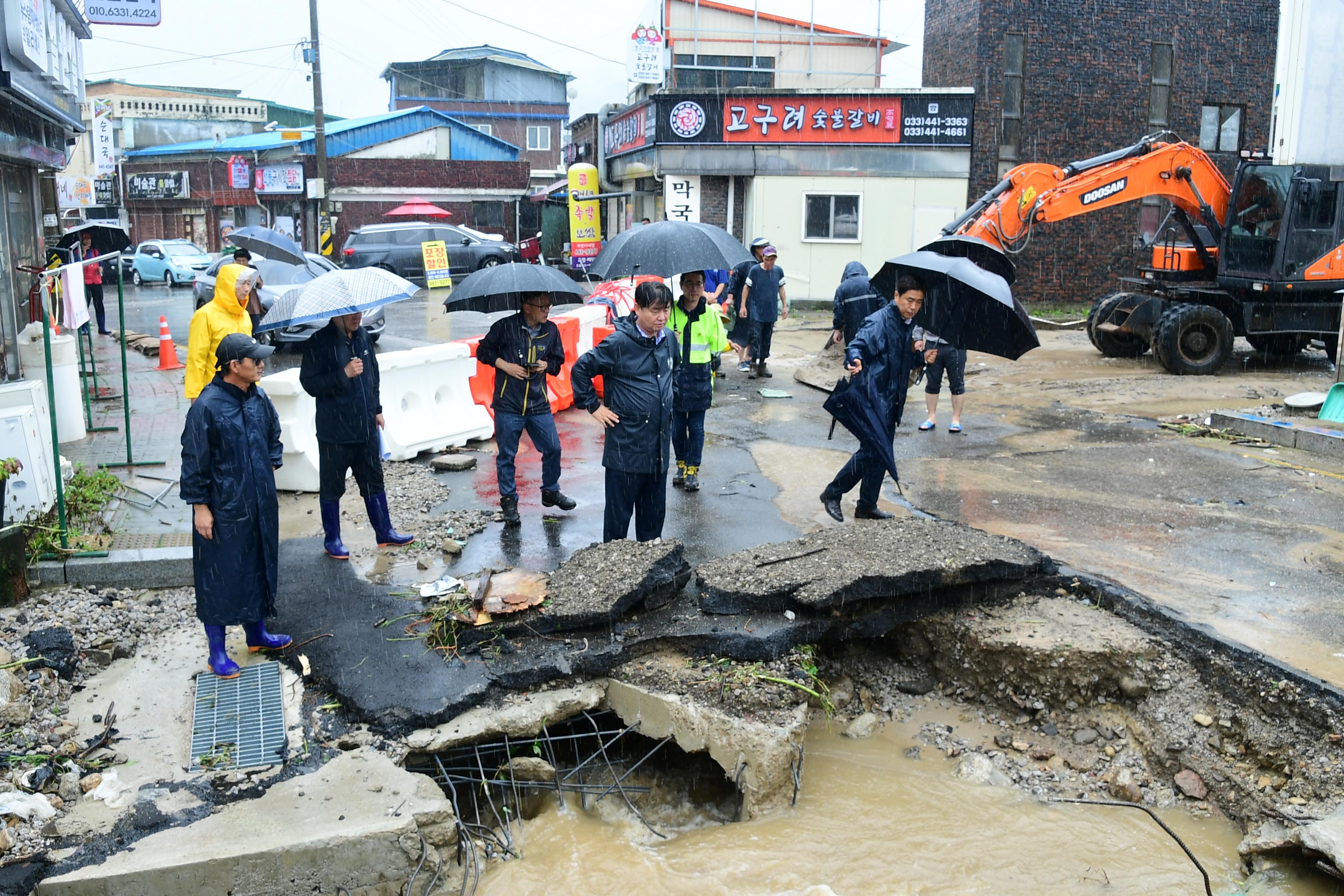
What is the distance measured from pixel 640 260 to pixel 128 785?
4.33 metres

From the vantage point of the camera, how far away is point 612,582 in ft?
18.0

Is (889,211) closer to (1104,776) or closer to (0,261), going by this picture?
(0,261)

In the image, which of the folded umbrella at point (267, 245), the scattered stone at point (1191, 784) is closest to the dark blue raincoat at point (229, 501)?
the scattered stone at point (1191, 784)

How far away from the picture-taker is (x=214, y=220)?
139 ft

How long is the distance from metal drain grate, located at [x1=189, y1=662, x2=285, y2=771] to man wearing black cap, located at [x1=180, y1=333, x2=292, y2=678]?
100mm

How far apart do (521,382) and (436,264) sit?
52.4ft

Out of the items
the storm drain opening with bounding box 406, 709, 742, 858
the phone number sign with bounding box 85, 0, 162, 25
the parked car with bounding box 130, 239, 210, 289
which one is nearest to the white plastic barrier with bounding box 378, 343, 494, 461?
the storm drain opening with bounding box 406, 709, 742, 858

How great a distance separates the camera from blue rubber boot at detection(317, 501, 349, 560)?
260 inches

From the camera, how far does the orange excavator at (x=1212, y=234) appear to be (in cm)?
1356

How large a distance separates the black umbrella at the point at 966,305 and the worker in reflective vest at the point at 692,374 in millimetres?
1324

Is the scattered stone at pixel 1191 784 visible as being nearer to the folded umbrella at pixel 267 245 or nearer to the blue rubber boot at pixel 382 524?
the blue rubber boot at pixel 382 524

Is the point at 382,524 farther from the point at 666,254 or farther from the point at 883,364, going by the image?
the point at 883,364

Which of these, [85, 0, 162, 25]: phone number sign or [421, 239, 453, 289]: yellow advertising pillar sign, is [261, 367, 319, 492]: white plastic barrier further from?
[421, 239, 453, 289]: yellow advertising pillar sign

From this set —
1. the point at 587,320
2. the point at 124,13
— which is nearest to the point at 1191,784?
the point at 587,320
